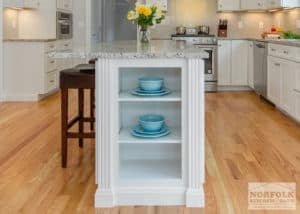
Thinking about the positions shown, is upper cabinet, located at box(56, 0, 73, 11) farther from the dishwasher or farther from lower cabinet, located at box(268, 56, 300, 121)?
lower cabinet, located at box(268, 56, 300, 121)

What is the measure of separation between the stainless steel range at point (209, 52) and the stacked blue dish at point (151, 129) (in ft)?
16.4

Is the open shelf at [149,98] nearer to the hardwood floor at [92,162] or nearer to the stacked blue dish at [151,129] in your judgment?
the stacked blue dish at [151,129]

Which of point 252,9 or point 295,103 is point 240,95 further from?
point 295,103

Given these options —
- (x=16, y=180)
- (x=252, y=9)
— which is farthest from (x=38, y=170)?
(x=252, y=9)

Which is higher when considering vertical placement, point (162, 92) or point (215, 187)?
point (162, 92)

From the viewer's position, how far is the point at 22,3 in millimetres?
6770

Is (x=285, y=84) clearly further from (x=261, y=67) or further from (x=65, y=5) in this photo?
(x=65, y=5)

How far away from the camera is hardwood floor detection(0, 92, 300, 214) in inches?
101

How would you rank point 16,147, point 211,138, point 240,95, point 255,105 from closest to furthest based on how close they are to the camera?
1. point 16,147
2. point 211,138
3. point 255,105
4. point 240,95

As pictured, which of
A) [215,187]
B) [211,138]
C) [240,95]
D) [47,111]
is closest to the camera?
[215,187]

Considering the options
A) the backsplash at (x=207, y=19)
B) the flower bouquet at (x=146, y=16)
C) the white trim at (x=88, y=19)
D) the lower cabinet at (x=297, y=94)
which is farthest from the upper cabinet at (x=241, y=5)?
the flower bouquet at (x=146, y=16)

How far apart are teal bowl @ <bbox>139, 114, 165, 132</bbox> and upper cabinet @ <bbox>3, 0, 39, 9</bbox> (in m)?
4.68

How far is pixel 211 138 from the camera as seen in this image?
423 cm

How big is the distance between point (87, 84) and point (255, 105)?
11.8 feet
